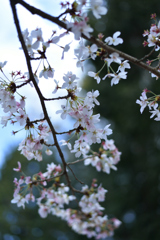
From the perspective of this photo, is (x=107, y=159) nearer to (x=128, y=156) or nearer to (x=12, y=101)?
(x=12, y=101)

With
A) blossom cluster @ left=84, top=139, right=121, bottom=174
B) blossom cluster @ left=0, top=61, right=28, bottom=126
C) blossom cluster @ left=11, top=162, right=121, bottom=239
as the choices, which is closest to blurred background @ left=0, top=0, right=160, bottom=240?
blossom cluster @ left=11, top=162, right=121, bottom=239

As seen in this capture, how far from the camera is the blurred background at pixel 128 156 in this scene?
6832mm

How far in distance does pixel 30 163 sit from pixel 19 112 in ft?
31.8

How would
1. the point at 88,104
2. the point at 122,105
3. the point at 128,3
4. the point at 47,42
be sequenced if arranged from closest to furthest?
the point at 47,42
the point at 88,104
the point at 122,105
the point at 128,3

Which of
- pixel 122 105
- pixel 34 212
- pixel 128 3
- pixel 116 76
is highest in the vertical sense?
pixel 128 3

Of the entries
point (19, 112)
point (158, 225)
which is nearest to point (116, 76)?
point (19, 112)

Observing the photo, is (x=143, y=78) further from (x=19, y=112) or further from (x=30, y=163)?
(x=19, y=112)

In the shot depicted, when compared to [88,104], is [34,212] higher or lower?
higher

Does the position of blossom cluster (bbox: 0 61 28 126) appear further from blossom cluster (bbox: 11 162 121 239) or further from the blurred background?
the blurred background

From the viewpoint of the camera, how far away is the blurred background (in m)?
6.83

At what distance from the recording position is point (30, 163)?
10.7m

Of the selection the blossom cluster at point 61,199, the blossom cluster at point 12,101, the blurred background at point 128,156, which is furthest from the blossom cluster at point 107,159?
the blurred background at point 128,156

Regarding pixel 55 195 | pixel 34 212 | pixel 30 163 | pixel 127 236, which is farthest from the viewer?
pixel 30 163

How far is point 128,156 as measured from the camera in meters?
7.61
